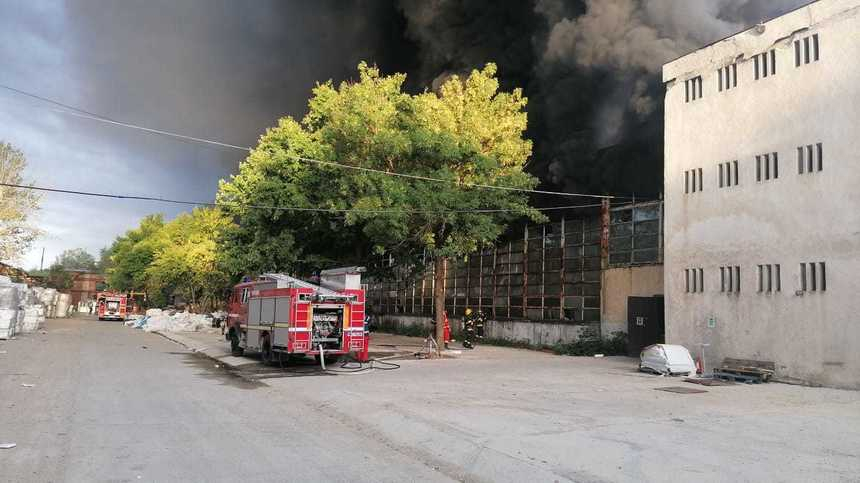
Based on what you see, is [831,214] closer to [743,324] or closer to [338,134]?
[743,324]

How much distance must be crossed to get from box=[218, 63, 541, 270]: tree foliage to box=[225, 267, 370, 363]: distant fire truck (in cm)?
337

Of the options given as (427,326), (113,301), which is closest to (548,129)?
→ (427,326)

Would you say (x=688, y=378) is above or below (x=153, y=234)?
below

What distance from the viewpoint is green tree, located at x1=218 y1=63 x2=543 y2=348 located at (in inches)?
874

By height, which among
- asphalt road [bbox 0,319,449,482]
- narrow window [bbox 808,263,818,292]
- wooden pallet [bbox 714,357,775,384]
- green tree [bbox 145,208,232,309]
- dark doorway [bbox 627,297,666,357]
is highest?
green tree [bbox 145,208,232,309]

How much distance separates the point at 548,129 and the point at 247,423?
53950 mm

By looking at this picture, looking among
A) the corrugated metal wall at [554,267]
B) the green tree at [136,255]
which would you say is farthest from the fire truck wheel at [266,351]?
the green tree at [136,255]

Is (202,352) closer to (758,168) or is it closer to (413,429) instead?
(413,429)

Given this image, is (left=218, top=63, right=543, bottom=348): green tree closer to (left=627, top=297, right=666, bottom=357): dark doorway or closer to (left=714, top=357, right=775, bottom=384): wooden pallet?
(left=627, top=297, right=666, bottom=357): dark doorway

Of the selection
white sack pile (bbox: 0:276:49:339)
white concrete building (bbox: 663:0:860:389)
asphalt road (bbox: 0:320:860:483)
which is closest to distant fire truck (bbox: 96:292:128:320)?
white sack pile (bbox: 0:276:49:339)

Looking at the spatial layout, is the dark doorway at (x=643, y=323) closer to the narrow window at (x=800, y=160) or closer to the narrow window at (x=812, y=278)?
the narrow window at (x=812, y=278)

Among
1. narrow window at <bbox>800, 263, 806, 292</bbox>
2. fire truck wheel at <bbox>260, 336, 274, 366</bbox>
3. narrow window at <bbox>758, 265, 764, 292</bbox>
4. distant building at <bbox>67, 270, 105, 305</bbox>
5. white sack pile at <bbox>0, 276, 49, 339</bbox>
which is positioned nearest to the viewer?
narrow window at <bbox>800, 263, 806, 292</bbox>

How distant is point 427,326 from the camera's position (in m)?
39.2

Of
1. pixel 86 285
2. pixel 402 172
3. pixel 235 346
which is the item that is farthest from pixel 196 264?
pixel 86 285
